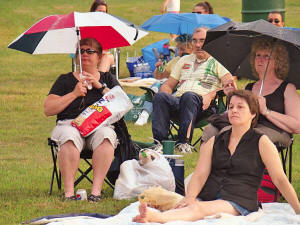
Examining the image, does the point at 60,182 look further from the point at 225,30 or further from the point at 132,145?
the point at 225,30

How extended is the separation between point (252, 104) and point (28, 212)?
6.00 feet

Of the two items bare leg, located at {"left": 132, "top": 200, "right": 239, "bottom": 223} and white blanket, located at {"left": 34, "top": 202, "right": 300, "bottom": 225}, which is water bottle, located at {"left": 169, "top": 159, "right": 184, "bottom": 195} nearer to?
white blanket, located at {"left": 34, "top": 202, "right": 300, "bottom": 225}

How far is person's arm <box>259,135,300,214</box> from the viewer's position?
16.1ft

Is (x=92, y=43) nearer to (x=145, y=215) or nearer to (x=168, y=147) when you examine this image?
(x=168, y=147)

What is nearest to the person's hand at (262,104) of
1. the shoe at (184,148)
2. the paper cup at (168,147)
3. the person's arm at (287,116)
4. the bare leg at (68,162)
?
the person's arm at (287,116)

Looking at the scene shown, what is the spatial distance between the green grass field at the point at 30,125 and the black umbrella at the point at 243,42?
43.7 inches

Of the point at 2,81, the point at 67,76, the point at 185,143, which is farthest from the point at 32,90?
the point at 67,76

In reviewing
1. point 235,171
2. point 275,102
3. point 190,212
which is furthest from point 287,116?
point 190,212

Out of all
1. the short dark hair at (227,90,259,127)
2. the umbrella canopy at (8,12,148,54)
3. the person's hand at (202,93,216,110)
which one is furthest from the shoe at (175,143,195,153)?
the short dark hair at (227,90,259,127)

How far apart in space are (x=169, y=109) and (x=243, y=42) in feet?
6.30

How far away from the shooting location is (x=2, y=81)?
47.6 ft

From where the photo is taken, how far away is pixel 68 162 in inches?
231

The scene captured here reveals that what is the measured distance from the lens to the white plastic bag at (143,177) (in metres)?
5.99

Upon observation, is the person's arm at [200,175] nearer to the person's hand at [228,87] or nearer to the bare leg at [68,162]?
the person's hand at [228,87]
